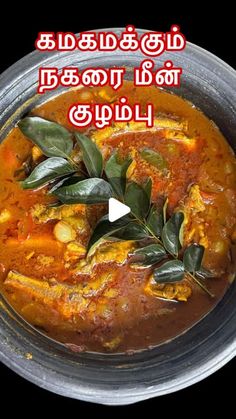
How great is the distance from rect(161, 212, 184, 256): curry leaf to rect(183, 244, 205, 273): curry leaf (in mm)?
63

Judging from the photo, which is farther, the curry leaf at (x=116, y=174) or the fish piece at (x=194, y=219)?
the fish piece at (x=194, y=219)

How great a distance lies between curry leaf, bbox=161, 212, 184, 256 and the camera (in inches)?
161

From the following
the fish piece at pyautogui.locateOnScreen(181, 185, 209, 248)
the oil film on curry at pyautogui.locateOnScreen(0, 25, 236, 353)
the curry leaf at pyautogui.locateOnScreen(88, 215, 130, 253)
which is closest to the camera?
the curry leaf at pyautogui.locateOnScreen(88, 215, 130, 253)

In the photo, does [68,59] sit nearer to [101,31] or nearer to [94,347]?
[101,31]

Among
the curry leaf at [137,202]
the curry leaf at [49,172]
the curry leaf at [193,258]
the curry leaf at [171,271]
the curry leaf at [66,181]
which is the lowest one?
the curry leaf at [171,271]

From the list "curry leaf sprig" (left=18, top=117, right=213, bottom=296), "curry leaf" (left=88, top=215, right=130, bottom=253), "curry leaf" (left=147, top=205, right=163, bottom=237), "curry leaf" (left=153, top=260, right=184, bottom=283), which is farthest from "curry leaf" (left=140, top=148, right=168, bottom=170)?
"curry leaf" (left=153, top=260, right=184, bottom=283)

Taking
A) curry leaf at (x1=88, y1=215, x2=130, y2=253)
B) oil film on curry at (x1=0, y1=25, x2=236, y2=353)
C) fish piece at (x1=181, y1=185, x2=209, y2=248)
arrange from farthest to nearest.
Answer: fish piece at (x1=181, y1=185, x2=209, y2=248), oil film on curry at (x1=0, y1=25, x2=236, y2=353), curry leaf at (x1=88, y1=215, x2=130, y2=253)

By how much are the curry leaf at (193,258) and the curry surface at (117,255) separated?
13 cm

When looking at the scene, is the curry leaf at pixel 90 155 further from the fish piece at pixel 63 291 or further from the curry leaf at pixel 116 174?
the fish piece at pixel 63 291

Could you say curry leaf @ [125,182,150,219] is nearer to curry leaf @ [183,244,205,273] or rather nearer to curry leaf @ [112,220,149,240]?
curry leaf @ [112,220,149,240]

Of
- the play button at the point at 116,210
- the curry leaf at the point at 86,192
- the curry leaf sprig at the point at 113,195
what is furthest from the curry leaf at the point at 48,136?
the play button at the point at 116,210

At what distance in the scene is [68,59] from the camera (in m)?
4.36

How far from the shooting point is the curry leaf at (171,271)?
4102 millimetres

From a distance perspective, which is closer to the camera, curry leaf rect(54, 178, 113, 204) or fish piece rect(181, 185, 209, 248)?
curry leaf rect(54, 178, 113, 204)
